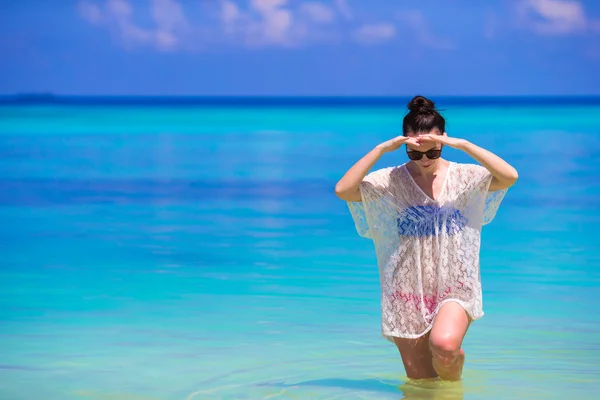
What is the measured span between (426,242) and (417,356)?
21.2 inches

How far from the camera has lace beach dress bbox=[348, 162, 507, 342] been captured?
4535 mm

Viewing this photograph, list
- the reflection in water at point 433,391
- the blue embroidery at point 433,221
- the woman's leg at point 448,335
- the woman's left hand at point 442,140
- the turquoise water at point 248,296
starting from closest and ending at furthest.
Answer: the woman's left hand at point 442,140 → the woman's leg at point 448,335 → the blue embroidery at point 433,221 → the reflection in water at point 433,391 → the turquoise water at point 248,296

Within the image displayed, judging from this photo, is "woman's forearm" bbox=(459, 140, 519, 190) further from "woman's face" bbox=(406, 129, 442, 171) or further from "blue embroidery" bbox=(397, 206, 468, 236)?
"blue embroidery" bbox=(397, 206, 468, 236)

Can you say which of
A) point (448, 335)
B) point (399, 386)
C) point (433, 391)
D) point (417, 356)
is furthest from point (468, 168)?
point (399, 386)

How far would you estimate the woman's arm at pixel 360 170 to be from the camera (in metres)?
4.36

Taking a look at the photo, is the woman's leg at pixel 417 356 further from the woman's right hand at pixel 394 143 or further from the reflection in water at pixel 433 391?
the woman's right hand at pixel 394 143

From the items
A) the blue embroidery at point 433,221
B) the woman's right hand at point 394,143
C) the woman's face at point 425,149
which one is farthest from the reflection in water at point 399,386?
the woman's right hand at point 394,143

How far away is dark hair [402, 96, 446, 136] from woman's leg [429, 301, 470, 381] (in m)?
0.70

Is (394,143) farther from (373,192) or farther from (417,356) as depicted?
(417,356)

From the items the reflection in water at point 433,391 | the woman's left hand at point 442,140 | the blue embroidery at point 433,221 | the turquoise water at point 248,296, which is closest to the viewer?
the woman's left hand at point 442,140

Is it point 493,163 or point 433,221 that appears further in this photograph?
point 433,221

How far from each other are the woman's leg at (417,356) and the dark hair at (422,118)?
0.86m

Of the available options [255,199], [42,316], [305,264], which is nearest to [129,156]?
[255,199]

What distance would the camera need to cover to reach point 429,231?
179 inches
